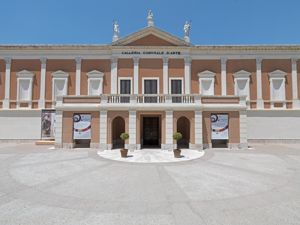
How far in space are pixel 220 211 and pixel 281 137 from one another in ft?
69.5

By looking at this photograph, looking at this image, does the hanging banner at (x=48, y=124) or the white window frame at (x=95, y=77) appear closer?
the hanging banner at (x=48, y=124)

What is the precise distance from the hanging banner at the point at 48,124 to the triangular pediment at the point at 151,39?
11235mm

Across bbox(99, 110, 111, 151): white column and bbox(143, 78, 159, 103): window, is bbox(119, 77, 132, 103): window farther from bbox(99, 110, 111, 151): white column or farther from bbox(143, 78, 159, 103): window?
bbox(99, 110, 111, 151): white column

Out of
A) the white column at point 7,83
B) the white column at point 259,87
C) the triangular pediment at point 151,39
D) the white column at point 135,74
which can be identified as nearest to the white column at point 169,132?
the white column at point 135,74

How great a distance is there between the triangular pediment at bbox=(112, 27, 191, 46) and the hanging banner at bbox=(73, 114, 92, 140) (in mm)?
10558

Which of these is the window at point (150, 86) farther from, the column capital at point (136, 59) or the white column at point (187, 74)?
the white column at point (187, 74)

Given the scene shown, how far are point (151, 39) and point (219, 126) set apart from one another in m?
13.4

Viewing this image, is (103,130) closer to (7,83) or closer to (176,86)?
(176,86)

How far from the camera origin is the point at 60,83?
22562mm

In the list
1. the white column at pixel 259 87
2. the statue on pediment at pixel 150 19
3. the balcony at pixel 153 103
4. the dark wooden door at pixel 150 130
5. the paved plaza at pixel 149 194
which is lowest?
the paved plaza at pixel 149 194

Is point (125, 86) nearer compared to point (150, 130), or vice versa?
point (150, 130)

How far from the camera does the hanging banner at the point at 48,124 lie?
65.6 feet

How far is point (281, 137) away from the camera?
70.6 feet

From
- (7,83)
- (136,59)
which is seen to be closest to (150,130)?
(136,59)
